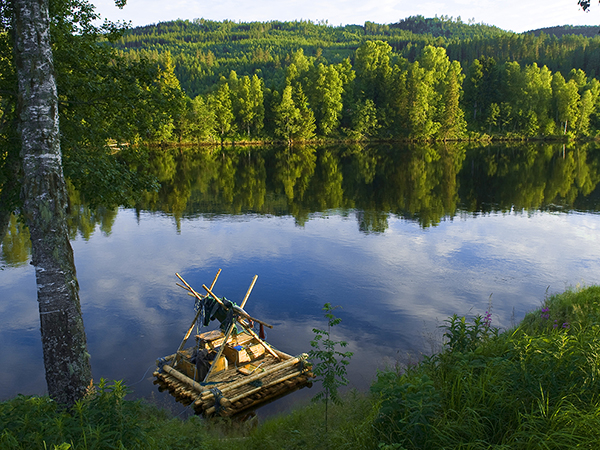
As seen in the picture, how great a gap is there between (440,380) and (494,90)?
11017cm

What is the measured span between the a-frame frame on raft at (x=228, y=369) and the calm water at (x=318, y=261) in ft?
1.73

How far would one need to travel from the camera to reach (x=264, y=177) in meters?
49.3

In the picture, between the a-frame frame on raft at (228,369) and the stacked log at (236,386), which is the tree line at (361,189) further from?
the stacked log at (236,386)

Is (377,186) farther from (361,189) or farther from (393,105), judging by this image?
(393,105)

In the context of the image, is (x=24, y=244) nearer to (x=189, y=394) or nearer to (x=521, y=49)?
(x=189, y=394)

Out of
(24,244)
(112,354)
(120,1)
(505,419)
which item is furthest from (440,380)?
(24,244)

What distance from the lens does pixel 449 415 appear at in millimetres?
6648

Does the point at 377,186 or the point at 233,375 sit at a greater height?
the point at 233,375

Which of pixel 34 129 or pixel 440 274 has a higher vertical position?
pixel 34 129

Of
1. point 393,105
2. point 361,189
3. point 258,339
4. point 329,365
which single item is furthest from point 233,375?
point 393,105

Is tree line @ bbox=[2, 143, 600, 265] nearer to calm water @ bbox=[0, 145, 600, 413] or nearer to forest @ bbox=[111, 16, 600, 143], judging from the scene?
calm water @ bbox=[0, 145, 600, 413]

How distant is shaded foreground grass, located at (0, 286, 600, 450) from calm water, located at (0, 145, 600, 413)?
4.95 meters

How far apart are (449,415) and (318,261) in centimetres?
1545

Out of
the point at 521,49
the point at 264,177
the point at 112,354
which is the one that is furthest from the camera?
the point at 521,49
